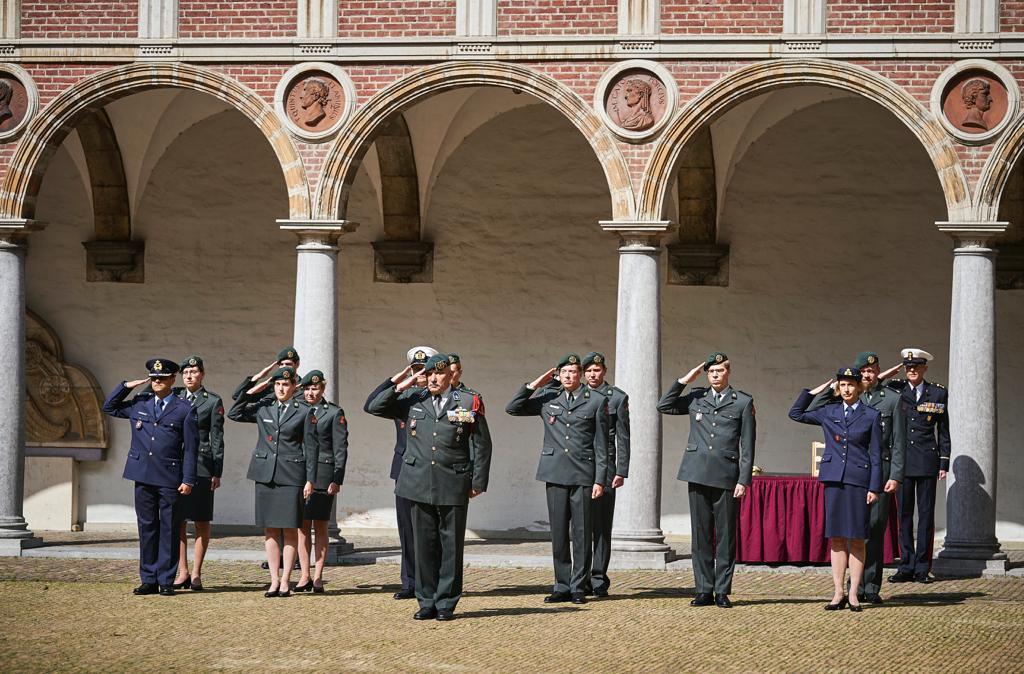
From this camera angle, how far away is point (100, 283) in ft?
57.0

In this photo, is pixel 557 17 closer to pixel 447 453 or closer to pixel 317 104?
pixel 317 104

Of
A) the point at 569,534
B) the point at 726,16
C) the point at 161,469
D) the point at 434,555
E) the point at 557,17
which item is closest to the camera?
the point at 434,555

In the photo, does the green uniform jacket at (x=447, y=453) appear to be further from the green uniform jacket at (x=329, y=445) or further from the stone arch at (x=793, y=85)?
the stone arch at (x=793, y=85)

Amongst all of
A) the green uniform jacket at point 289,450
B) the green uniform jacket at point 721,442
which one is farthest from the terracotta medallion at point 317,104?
the green uniform jacket at point 721,442

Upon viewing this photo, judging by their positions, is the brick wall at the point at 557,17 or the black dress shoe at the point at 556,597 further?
the brick wall at the point at 557,17

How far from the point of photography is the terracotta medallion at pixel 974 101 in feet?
43.4

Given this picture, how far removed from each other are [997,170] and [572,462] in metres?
4.49

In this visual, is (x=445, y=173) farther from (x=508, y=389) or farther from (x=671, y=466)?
(x=671, y=466)

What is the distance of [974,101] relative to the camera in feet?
43.4

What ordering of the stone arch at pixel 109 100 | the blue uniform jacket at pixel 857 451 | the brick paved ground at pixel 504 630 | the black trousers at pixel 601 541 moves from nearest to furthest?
the brick paved ground at pixel 504 630 < the blue uniform jacket at pixel 857 451 < the black trousers at pixel 601 541 < the stone arch at pixel 109 100

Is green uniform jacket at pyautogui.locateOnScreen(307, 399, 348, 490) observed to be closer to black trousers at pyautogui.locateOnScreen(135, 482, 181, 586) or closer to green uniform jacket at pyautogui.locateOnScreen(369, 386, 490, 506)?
green uniform jacket at pyautogui.locateOnScreen(369, 386, 490, 506)

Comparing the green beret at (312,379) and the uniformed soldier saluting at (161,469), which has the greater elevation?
the green beret at (312,379)

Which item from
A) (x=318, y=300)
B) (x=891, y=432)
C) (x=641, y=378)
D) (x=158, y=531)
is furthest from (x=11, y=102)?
(x=891, y=432)

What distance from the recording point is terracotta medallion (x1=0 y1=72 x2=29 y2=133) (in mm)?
14336
